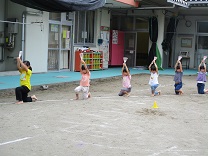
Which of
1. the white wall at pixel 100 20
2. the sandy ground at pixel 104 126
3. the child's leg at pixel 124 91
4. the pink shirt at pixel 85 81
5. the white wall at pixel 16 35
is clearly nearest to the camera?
the sandy ground at pixel 104 126

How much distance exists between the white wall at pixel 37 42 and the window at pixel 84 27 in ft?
9.26

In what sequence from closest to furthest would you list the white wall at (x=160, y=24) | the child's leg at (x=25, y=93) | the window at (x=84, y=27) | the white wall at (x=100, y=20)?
the child's leg at (x=25, y=93) → the window at (x=84, y=27) → the white wall at (x=100, y=20) → the white wall at (x=160, y=24)

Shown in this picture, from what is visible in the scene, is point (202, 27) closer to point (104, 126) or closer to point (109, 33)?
point (109, 33)

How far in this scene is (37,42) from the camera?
15.8 meters

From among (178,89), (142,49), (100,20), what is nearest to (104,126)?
(178,89)

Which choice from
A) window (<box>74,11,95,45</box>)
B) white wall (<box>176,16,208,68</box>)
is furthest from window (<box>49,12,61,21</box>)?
white wall (<box>176,16,208,68</box>)

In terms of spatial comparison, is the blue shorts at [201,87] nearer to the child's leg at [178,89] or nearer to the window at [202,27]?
the child's leg at [178,89]

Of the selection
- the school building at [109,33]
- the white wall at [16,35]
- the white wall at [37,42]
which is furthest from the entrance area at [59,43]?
the white wall at [16,35]

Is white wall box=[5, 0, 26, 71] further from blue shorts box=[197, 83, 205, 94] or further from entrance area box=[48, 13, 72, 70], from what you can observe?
blue shorts box=[197, 83, 205, 94]

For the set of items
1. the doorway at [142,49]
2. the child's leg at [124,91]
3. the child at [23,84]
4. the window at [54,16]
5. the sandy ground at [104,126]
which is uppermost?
the window at [54,16]

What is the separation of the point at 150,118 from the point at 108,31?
13.6m

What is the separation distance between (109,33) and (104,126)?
14.7m

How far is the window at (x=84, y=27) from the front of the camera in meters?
18.9

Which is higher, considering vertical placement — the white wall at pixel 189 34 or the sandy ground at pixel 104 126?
the white wall at pixel 189 34
